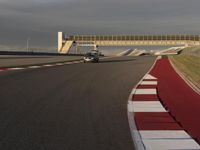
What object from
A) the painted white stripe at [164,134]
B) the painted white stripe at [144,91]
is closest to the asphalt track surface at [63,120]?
the painted white stripe at [164,134]

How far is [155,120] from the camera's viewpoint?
960 cm

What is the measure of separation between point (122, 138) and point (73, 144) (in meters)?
0.93

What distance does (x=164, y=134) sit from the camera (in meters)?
8.12

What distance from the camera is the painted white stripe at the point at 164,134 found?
7.85 metres

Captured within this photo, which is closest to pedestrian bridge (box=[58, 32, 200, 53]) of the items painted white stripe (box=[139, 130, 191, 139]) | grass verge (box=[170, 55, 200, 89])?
grass verge (box=[170, 55, 200, 89])

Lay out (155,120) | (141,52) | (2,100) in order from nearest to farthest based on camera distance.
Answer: (155,120) < (2,100) < (141,52)

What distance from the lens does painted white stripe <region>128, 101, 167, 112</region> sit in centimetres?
1098

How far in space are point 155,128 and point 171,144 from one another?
4.47 ft

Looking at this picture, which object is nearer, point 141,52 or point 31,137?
point 31,137

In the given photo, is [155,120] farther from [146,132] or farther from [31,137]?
[31,137]

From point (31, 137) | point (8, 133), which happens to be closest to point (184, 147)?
point (31, 137)

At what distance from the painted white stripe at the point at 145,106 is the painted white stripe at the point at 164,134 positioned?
2.61 meters

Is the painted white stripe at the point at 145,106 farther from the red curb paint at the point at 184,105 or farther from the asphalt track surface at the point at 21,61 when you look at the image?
the asphalt track surface at the point at 21,61

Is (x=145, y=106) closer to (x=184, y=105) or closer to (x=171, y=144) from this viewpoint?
(x=184, y=105)
